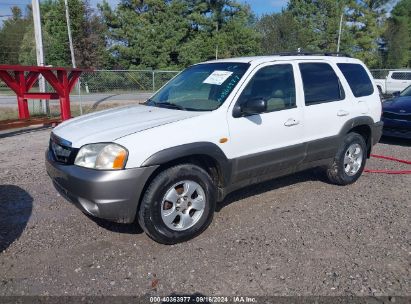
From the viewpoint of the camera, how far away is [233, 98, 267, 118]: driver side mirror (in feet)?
12.7

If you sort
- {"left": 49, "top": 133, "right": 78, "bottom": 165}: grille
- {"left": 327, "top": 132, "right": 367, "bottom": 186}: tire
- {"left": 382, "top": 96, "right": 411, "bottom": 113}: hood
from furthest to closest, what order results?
{"left": 382, "top": 96, "right": 411, "bottom": 113}: hood → {"left": 327, "top": 132, "right": 367, "bottom": 186}: tire → {"left": 49, "top": 133, "right": 78, "bottom": 165}: grille

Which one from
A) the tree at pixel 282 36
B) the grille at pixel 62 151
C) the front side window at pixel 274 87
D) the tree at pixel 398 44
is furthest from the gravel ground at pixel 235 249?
the tree at pixel 398 44

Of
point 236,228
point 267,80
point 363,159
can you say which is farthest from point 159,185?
point 363,159

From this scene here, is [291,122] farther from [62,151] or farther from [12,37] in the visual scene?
[12,37]

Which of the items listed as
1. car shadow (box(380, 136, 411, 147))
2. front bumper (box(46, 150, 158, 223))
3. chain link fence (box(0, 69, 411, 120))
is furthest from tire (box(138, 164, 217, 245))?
chain link fence (box(0, 69, 411, 120))

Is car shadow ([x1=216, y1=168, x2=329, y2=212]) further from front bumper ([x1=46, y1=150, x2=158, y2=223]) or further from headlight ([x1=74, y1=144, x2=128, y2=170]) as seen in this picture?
headlight ([x1=74, y1=144, x2=128, y2=170])

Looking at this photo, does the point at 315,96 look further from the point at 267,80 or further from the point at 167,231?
the point at 167,231

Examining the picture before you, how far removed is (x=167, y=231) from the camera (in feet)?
11.9

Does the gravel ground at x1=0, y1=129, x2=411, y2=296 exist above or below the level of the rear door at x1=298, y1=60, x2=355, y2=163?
below

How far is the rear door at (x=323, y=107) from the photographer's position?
470 centimetres

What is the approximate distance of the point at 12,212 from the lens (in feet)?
14.6

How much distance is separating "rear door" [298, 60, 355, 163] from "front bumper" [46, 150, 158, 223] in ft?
7.29

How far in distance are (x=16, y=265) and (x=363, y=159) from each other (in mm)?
4614

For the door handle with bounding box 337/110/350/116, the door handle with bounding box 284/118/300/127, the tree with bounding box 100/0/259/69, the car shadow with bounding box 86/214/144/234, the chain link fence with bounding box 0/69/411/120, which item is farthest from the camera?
the tree with bounding box 100/0/259/69
